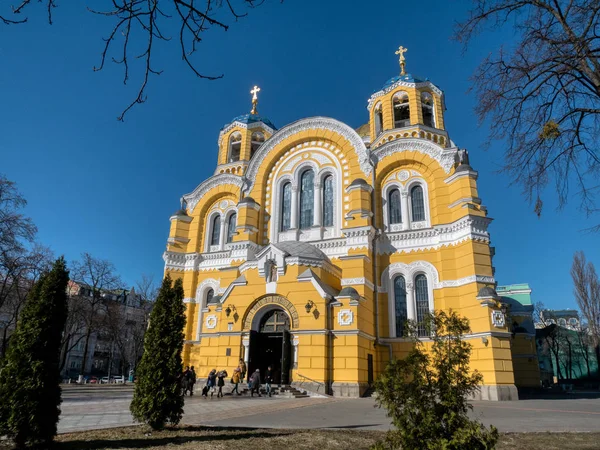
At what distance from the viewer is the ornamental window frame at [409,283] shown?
2015 centimetres

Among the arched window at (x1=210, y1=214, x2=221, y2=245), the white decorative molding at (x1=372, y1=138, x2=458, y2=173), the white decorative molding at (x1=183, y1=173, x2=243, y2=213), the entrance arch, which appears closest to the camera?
the entrance arch

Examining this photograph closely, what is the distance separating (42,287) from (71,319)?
2919 cm

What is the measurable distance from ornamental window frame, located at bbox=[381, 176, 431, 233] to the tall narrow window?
18.2ft

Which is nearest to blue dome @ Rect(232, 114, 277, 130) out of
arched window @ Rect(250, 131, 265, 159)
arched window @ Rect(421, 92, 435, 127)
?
arched window @ Rect(250, 131, 265, 159)

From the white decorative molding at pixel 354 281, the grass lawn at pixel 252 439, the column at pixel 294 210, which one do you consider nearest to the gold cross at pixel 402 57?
the column at pixel 294 210

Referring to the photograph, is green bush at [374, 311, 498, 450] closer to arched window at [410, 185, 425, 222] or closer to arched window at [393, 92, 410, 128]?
arched window at [410, 185, 425, 222]

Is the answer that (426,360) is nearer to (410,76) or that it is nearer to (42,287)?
(42,287)

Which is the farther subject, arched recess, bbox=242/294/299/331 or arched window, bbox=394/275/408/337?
arched window, bbox=394/275/408/337

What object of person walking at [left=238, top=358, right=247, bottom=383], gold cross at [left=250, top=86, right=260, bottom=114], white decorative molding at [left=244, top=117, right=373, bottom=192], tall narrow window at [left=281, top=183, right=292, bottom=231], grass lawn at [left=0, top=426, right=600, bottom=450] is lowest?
grass lawn at [left=0, top=426, right=600, bottom=450]

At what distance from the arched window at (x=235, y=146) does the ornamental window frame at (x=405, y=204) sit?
11704 millimetres

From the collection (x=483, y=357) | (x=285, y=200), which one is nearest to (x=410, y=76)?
(x=285, y=200)

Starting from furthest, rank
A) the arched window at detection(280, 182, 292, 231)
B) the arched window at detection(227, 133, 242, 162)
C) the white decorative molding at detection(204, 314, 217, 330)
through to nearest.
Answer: the arched window at detection(227, 133, 242, 162) < the arched window at detection(280, 182, 292, 231) < the white decorative molding at detection(204, 314, 217, 330)

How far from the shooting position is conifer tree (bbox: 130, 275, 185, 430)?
8.29m

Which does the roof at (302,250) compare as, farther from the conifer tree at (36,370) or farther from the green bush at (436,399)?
the green bush at (436,399)
